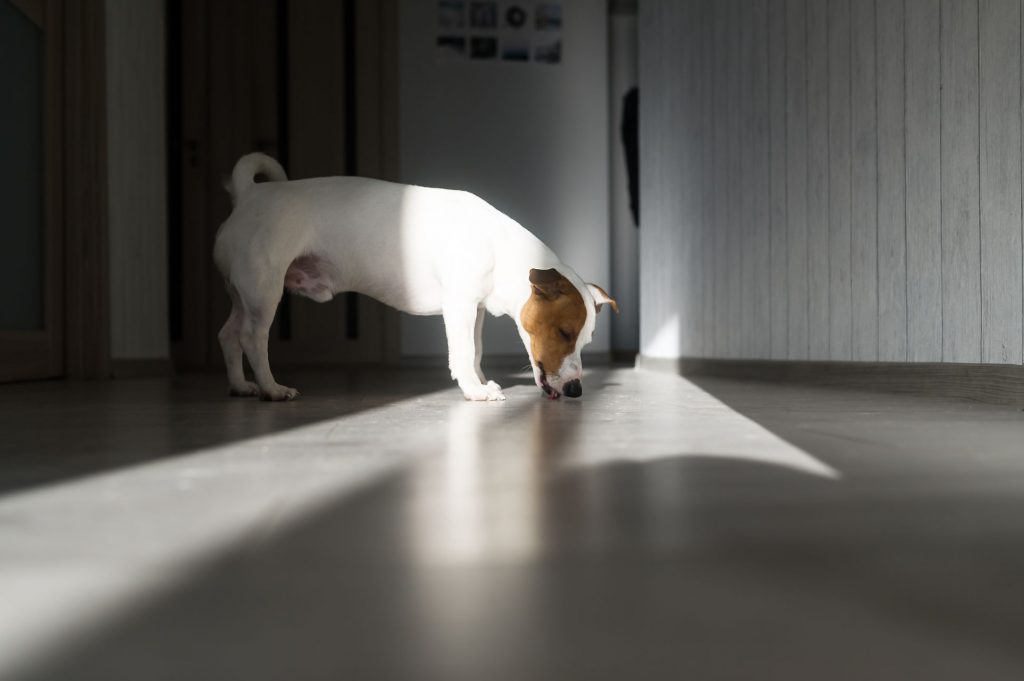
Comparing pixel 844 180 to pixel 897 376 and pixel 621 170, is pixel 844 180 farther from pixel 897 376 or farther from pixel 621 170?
pixel 621 170

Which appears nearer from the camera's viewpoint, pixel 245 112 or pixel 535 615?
pixel 535 615

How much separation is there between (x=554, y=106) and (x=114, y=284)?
3.14m

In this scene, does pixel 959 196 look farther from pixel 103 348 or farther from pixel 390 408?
pixel 103 348

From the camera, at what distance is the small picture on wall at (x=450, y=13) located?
215 inches

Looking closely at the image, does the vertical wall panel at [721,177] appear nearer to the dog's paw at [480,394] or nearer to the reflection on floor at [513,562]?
the dog's paw at [480,394]

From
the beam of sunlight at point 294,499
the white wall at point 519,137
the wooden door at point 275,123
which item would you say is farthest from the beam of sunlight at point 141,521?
the white wall at point 519,137

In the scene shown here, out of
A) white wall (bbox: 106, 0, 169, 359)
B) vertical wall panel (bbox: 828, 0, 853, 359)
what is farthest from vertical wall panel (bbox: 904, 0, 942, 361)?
white wall (bbox: 106, 0, 169, 359)

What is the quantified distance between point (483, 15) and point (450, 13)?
0.70 feet

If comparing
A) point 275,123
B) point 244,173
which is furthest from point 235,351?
point 275,123

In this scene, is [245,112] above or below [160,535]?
above

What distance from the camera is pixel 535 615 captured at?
516 mm

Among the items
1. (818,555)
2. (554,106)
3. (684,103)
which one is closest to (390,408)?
(818,555)

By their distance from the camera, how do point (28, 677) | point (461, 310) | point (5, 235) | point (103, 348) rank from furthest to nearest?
point (103, 348) → point (5, 235) → point (461, 310) → point (28, 677)

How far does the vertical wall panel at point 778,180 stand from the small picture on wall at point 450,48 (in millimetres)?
2802
